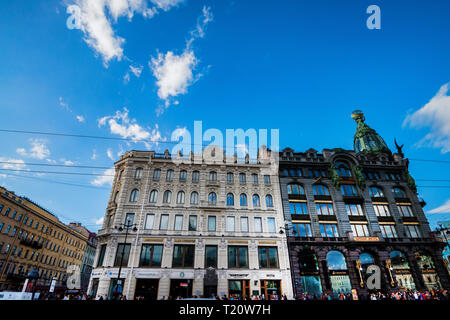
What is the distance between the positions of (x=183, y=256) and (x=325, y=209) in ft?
66.6

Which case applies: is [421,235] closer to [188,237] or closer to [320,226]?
[320,226]

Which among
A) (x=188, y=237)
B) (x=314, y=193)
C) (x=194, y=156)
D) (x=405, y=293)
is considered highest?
(x=194, y=156)

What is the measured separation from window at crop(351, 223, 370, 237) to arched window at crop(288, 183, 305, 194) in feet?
26.6

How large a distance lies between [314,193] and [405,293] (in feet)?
48.9

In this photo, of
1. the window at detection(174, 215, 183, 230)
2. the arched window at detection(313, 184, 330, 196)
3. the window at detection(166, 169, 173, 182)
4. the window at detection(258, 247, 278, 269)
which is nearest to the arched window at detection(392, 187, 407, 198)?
the arched window at detection(313, 184, 330, 196)

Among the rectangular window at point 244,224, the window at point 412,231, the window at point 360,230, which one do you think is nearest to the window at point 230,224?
the rectangular window at point 244,224

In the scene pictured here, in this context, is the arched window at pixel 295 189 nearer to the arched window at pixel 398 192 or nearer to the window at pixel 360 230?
the window at pixel 360 230

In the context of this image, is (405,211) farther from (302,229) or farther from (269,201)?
(269,201)

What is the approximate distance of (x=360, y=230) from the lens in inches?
1219

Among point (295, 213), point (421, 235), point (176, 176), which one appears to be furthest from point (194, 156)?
point (421, 235)

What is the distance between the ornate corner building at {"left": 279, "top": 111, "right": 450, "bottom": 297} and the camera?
27703mm

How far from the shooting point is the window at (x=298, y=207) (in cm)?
3138
